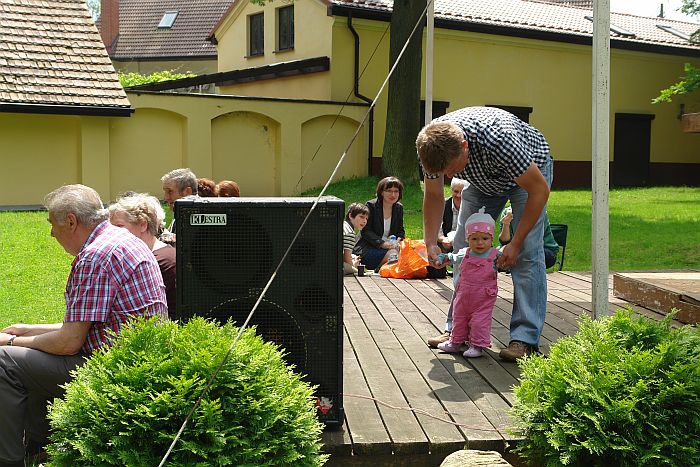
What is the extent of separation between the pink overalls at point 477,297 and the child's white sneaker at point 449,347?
12cm

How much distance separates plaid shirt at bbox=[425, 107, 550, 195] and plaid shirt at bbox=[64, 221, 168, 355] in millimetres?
1603

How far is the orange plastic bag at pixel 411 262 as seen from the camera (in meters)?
8.91

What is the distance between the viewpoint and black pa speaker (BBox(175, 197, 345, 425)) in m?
3.77

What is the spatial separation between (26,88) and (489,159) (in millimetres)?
15120

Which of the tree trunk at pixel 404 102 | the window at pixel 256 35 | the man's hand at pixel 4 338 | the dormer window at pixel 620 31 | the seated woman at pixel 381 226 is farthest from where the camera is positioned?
the window at pixel 256 35

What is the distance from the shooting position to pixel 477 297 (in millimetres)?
5238

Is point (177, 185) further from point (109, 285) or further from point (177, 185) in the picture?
point (109, 285)

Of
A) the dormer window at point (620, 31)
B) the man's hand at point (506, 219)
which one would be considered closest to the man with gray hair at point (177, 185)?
the man's hand at point (506, 219)

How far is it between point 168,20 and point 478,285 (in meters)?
42.2

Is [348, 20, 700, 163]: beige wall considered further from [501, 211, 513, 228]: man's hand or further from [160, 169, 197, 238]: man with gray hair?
[160, 169, 197, 238]: man with gray hair

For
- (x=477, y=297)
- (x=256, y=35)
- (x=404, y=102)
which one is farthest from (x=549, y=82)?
(x=477, y=297)

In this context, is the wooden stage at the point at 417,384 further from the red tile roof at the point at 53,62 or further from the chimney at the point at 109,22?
the chimney at the point at 109,22

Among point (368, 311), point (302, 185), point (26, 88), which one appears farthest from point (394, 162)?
point (368, 311)

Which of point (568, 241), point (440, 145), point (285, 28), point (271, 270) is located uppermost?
point (285, 28)
